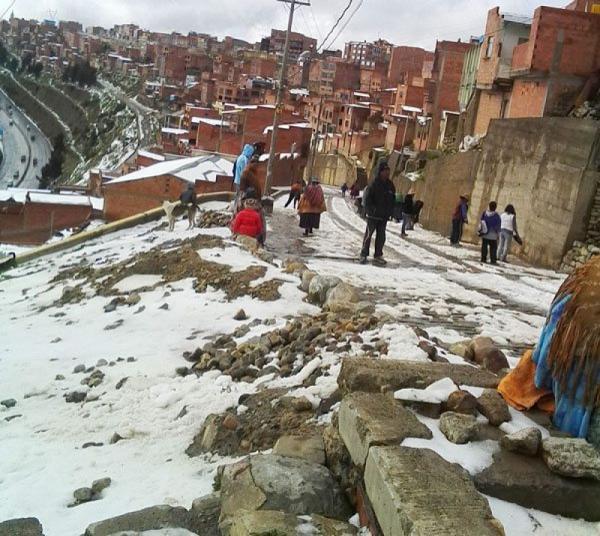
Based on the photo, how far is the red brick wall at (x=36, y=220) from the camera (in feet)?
119

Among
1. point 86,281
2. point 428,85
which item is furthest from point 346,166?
point 86,281

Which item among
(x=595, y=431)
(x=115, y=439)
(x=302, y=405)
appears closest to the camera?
(x=595, y=431)

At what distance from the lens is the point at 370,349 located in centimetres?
524

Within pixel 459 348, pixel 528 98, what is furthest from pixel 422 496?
pixel 528 98

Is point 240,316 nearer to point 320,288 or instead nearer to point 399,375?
point 320,288

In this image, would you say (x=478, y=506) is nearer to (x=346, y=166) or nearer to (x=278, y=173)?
(x=278, y=173)

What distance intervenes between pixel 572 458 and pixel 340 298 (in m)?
4.22

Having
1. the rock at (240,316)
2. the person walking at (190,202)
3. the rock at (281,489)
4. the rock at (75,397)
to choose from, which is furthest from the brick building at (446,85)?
the rock at (281,489)

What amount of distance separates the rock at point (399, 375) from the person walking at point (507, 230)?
10.5 m

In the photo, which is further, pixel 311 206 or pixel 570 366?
pixel 311 206

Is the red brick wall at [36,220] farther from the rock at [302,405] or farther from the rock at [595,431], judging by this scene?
the rock at [595,431]

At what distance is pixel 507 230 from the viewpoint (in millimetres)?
14289

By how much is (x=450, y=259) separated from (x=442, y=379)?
976cm

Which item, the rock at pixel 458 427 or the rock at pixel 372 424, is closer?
the rock at pixel 372 424
